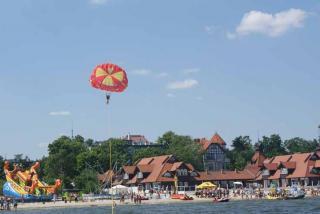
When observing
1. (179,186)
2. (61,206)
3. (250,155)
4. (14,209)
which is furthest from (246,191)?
(250,155)

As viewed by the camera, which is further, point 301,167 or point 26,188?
point 301,167

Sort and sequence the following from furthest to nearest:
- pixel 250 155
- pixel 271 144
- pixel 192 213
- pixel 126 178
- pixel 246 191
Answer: pixel 271 144 → pixel 250 155 → pixel 126 178 → pixel 246 191 → pixel 192 213

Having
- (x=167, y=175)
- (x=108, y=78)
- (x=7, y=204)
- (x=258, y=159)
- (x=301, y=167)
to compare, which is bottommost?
(x=7, y=204)

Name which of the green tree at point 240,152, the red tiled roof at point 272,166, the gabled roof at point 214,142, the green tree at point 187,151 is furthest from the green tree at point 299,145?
the red tiled roof at point 272,166

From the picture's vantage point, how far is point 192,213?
54.4m

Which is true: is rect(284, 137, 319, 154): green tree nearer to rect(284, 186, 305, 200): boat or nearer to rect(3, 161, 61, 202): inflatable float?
rect(284, 186, 305, 200): boat

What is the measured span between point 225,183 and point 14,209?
161ft

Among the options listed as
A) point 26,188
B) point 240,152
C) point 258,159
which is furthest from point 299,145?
point 26,188

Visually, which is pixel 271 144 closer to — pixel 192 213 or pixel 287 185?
pixel 287 185

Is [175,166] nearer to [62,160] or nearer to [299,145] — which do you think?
[62,160]

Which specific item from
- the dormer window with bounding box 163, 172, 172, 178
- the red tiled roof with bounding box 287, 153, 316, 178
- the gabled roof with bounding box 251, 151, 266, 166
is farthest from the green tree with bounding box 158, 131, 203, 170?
the red tiled roof with bounding box 287, 153, 316, 178

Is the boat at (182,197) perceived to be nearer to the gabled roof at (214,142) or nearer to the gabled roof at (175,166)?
the gabled roof at (175,166)

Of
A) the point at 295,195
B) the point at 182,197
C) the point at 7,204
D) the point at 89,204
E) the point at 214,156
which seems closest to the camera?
the point at 7,204

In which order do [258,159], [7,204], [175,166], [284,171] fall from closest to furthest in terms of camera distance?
[7,204] < [175,166] < [284,171] < [258,159]
